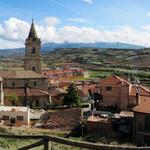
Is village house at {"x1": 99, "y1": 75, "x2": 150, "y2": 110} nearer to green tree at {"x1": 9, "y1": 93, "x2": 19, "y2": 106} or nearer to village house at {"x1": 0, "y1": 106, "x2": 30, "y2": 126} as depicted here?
village house at {"x1": 0, "y1": 106, "x2": 30, "y2": 126}

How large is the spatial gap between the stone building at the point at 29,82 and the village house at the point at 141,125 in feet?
72.7

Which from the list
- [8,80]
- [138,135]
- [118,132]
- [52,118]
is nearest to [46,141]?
[138,135]

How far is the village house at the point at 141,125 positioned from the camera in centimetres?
2928

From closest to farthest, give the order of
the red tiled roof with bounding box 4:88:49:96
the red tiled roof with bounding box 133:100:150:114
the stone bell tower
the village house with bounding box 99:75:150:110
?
the red tiled roof with bounding box 133:100:150:114, the village house with bounding box 99:75:150:110, the red tiled roof with bounding box 4:88:49:96, the stone bell tower

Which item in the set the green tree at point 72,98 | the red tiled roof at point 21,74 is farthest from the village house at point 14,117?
the red tiled roof at point 21,74

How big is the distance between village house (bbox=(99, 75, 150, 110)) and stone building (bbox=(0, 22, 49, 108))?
10311 mm

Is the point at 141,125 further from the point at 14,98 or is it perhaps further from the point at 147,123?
the point at 14,98

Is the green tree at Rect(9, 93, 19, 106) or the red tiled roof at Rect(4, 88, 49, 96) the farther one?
the red tiled roof at Rect(4, 88, 49, 96)

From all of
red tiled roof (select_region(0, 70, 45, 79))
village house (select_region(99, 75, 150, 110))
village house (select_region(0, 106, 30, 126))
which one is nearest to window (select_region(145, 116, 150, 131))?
village house (select_region(99, 75, 150, 110))

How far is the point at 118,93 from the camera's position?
141 ft

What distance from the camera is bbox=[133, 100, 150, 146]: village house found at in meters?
29.3

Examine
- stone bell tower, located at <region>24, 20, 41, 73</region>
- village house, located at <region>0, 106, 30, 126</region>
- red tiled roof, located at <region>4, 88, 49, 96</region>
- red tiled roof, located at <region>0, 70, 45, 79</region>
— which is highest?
stone bell tower, located at <region>24, 20, 41, 73</region>

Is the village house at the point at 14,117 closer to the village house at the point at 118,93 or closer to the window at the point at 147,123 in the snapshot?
the village house at the point at 118,93

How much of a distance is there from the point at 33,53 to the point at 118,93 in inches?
947
